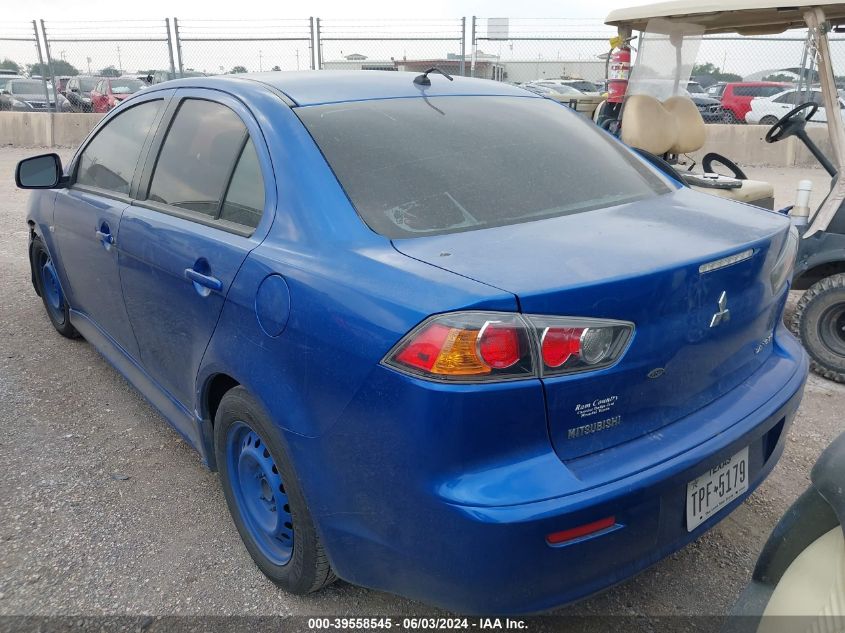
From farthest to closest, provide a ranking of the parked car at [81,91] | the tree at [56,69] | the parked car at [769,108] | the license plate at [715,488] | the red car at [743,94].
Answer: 1. the red car at [743,94]
2. the parked car at [769,108]
3. the parked car at [81,91]
4. the tree at [56,69]
5. the license plate at [715,488]

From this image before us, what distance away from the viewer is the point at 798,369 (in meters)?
2.44

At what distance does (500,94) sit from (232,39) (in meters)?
13.0

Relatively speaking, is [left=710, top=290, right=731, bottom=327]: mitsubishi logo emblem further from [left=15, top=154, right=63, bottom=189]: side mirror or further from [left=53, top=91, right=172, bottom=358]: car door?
[left=15, top=154, right=63, bottom=189]: side mirror

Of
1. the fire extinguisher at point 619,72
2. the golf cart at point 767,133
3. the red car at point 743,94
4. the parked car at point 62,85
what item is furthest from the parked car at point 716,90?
the parked car at point 62,85

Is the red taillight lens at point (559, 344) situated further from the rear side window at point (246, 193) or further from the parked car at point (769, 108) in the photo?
the parked car at point (769, 108)

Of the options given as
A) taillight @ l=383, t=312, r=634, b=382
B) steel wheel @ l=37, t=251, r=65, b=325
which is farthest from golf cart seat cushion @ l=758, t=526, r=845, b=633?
steel wheel @ l=37, t=251, r=65, b=325

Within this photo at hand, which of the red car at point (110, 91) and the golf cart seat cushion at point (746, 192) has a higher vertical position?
the golf cart seat cushion at point (746, 192)

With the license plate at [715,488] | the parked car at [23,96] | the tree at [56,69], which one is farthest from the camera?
the parked car at [23,96]

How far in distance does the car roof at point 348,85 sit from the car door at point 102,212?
1.12 feet

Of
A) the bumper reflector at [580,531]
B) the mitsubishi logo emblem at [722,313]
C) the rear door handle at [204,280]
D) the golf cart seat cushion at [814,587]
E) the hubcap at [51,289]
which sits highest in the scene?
the mitsubishi logo emblem at [722,313]

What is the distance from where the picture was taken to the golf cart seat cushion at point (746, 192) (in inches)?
196

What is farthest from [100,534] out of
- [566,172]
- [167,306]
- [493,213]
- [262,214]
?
[566,172]

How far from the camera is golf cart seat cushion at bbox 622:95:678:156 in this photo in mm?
5461

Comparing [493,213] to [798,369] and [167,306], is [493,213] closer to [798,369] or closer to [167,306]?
[798,369]
